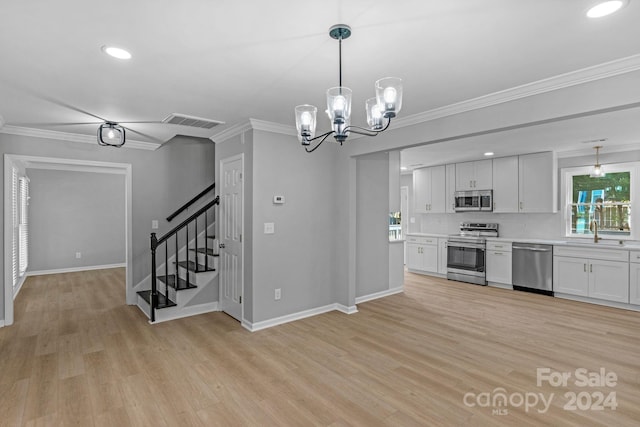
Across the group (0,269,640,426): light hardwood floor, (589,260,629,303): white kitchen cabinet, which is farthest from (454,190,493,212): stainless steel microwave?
(0,269,640,426): light hardwood floor

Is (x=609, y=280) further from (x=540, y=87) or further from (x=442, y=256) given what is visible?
(x=540, y=87)

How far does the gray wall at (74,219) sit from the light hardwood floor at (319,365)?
3005 mm

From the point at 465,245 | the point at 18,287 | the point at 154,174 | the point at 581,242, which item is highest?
the point at 154,174

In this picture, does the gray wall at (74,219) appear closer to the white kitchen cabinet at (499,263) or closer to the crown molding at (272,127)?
the crown molding at (272,127)

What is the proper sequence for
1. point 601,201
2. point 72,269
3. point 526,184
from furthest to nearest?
1. point 72,269
2. point 526,184
3. point 601,201

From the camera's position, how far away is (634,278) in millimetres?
4863

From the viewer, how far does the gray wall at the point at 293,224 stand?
4.18 m

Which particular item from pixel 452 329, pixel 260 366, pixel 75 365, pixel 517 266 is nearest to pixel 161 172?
pixel 75 365

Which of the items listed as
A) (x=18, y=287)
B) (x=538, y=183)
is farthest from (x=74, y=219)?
(x=538, y=183)

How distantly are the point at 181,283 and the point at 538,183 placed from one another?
6044 millimetres

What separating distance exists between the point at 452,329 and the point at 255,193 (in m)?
2.83

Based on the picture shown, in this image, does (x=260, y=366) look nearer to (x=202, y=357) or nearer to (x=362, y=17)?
(x=202, y=357)

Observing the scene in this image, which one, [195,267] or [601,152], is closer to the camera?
[195,267]

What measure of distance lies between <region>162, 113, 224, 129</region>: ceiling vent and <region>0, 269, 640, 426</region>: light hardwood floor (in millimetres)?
2449
